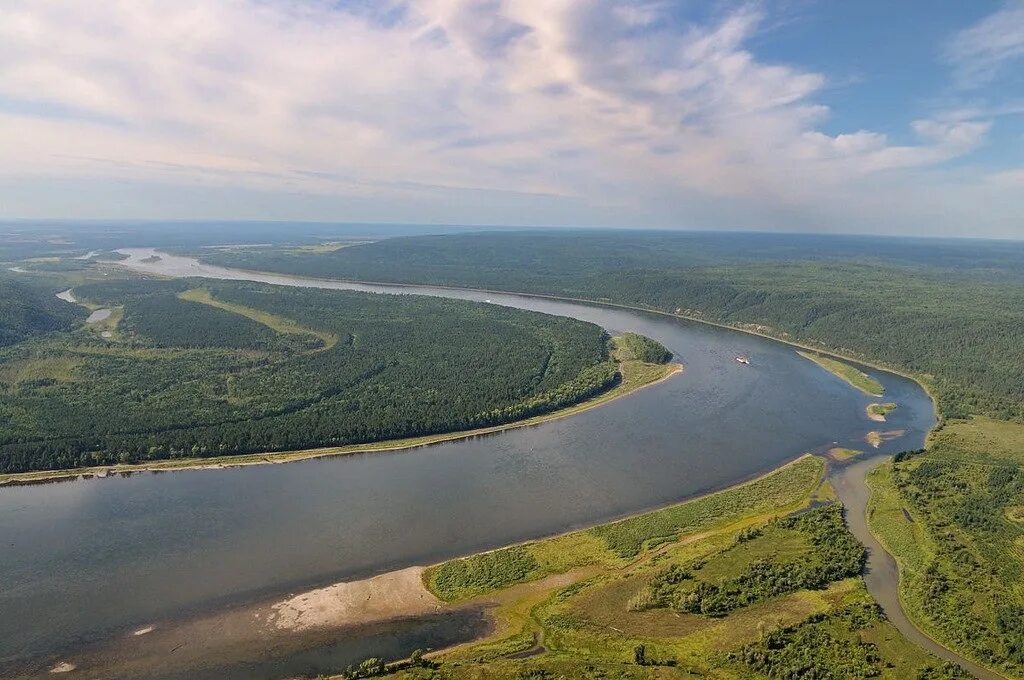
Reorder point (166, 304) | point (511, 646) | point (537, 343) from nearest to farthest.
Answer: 1. point (511, 646)
2. point (537, 343)
3. point (166, 304)

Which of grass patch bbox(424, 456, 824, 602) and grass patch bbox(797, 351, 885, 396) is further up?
grass patch bbox(797, 351, 885, 396)

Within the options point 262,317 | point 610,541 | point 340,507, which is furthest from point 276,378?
point 262,317

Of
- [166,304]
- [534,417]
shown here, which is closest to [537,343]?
[534,417]

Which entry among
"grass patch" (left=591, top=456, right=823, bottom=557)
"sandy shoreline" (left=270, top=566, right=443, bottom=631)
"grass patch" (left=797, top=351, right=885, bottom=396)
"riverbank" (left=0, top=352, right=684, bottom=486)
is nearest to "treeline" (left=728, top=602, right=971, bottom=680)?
"grass patch" (left=591, top=456, right=823, bottom=557)

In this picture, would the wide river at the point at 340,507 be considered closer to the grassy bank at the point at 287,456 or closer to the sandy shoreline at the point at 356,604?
the grassy bank at the point at 287,456

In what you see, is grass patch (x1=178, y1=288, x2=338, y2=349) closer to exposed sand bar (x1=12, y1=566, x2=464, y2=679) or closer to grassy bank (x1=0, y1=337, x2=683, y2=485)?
grassy bank (x1=0, y1=337, x2=683, y2=485)

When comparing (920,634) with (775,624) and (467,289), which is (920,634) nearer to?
(775,624)

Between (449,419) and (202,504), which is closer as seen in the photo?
(202,504)
